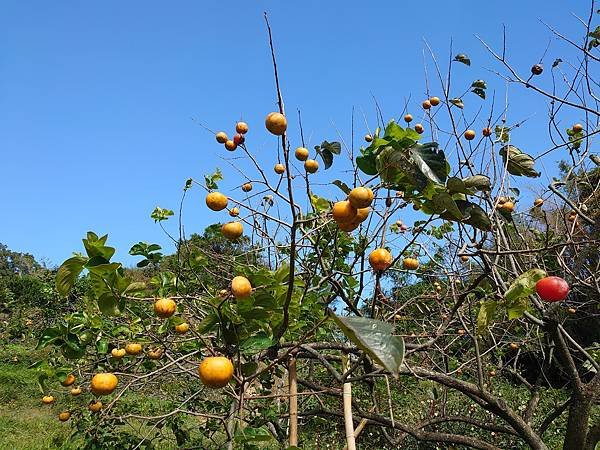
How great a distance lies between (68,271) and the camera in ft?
3.08

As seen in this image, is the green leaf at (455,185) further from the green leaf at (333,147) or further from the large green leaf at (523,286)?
the green leaf at (333,147)

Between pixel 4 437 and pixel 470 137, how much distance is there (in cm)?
522

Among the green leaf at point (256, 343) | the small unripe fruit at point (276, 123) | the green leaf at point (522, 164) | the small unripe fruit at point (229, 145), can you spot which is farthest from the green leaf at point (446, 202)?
the small unripe fruit at point (229, 145)

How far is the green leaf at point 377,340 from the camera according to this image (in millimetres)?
532

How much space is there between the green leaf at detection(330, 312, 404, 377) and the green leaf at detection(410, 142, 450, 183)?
0.30 metres

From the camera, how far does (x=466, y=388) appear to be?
225 centimetres

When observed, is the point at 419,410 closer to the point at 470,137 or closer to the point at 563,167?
Answer: the point at 470,137

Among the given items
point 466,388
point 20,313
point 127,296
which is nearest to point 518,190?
point 466,388

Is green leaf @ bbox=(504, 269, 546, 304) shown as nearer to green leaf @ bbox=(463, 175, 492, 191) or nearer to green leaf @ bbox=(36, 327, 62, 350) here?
green leaf @ bbox=(463, 175, 492, 191)

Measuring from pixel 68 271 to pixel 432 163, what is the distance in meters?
0.69

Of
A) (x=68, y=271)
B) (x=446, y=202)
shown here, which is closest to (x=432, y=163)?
(x=446, y=202)

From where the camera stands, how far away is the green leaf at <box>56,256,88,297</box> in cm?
91

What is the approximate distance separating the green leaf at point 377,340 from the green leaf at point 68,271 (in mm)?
528

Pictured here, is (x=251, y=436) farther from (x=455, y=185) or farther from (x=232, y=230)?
(x=455, y=185)
